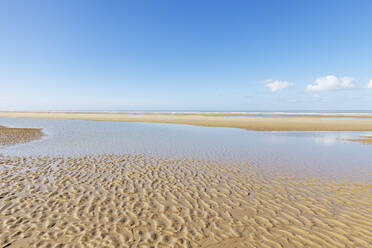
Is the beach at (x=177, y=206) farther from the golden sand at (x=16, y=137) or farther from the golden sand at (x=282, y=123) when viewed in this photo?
the golden sand at (x=282, y=123)

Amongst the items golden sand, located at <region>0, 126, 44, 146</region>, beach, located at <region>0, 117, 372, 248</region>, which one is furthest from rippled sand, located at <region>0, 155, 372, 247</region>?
golden sand, located at <region>0, 126, 44, 146</region>

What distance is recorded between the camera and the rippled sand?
5367mm

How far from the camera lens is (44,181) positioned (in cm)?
947

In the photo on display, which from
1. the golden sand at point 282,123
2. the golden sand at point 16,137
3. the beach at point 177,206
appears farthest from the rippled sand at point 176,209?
the golden sand at point 282,123

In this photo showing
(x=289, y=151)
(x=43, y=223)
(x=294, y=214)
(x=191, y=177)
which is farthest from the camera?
(x=289, y=151)

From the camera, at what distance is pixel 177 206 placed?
7266 millimetres

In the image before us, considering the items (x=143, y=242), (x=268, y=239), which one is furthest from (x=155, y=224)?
(x=268, y=239)

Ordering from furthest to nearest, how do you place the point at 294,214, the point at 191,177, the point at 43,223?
the point at 191,177 < the point at 294,214 < the point at 43,223

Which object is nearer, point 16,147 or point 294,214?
point 294,214

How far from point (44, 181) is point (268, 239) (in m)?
11.4

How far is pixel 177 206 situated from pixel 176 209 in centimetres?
24

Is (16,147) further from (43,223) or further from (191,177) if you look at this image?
(191,177)

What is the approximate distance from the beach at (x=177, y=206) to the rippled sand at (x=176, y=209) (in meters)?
0.04

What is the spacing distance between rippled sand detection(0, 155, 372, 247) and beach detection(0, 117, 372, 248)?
36mm
